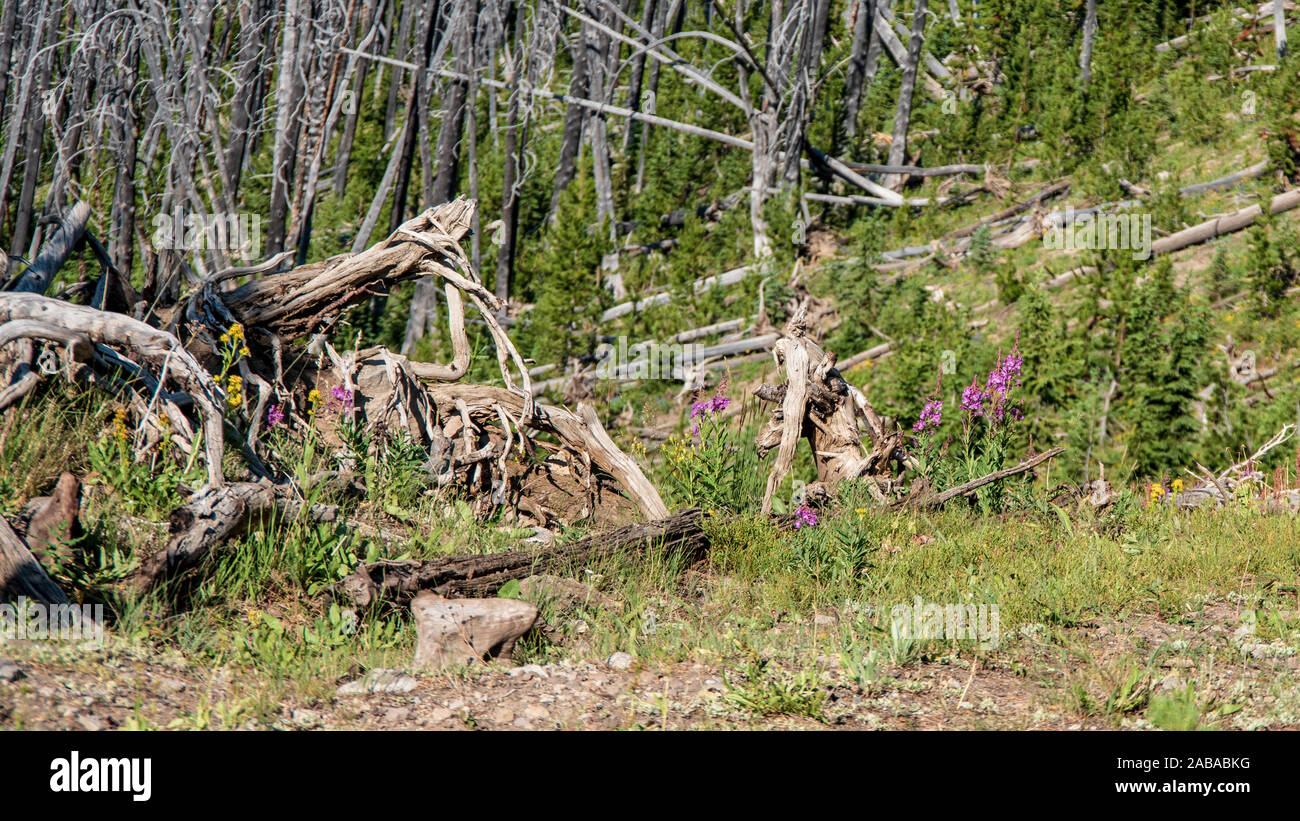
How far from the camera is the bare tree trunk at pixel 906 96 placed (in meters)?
18.0

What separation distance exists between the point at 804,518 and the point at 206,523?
3177mm

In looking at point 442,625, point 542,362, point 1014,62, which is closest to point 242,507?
point 442,625

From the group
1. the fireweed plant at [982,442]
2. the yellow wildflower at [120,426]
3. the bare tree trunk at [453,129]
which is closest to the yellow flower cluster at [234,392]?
the yellow wildflower at [120,426]

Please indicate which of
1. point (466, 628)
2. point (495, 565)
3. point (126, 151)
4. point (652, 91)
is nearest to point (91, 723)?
point (466, 628)

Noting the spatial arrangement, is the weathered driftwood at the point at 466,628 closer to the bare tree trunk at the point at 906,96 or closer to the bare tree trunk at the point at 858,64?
the bare tree trunk at the point at 906,96

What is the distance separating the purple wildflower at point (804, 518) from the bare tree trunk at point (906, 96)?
1334cm

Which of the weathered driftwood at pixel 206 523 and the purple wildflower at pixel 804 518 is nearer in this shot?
the weathered driftwood at pixel 206 523

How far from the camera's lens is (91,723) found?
3160 mm

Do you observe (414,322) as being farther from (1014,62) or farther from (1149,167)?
(1014,62)

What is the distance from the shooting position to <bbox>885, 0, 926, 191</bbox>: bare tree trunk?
18.0 m

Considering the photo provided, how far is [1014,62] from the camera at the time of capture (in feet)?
62.4

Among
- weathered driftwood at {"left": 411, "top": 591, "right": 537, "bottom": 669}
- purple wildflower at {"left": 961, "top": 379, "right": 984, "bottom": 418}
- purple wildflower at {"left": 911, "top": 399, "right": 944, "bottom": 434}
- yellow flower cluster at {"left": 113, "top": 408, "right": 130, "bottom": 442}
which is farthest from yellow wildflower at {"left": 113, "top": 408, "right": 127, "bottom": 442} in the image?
purple wildflower at {"left": 961, "top": 379, "right": 984, "bottom": 418}

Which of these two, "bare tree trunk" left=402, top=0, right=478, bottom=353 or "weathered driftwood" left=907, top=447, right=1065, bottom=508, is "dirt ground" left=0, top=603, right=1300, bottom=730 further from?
"bare tree trunk" left=402, top=0, right=478, bottom=353

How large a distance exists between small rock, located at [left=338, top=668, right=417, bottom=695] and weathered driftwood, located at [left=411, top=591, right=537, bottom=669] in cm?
13
